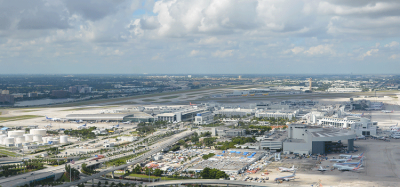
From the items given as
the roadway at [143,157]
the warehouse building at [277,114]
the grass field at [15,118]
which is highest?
the warehouse building at [277,114]

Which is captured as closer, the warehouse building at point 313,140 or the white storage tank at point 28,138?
the warehouse building at point 313,140

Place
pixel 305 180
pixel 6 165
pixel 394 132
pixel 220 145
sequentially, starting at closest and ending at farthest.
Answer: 1. pixel 305 180
2. pixel 6 165
3. pixel 220 145
4. pixel 394 132

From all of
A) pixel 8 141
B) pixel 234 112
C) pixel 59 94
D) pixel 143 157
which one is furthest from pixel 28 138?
pixel 59 94

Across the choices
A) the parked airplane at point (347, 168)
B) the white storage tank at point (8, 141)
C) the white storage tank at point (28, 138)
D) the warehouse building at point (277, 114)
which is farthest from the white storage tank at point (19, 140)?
the warehouse building at point (277, 114)

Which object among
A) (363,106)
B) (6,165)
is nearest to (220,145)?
(6,165)

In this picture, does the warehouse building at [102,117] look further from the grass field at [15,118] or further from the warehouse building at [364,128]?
the warehouse building at [364,128]

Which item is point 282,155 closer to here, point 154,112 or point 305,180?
point 305,180

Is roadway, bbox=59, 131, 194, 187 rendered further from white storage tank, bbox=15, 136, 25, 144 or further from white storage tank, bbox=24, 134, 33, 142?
white storage tank, bbox=15, 136, 25, 144

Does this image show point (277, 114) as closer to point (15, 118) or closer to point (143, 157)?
point (143, 157)
